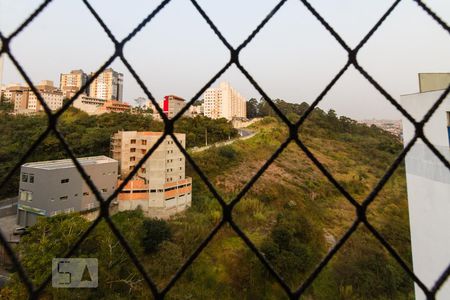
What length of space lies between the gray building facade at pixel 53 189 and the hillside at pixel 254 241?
1193mm

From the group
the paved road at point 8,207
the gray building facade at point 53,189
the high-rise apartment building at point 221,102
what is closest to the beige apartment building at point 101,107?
the high-rise apartment building at point 221,102

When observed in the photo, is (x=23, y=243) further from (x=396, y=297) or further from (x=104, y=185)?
(x=396, y=297)

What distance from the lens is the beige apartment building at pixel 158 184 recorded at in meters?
7.22

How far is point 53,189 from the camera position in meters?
6.28

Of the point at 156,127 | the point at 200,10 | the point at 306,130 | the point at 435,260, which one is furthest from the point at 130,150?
the point at 306,130

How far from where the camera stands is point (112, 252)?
505 cm

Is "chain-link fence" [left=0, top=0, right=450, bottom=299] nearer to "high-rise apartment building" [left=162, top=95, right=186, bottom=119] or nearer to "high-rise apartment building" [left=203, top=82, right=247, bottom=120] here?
"high-rise apartment building" [left=162, top=95, right=186, bottom=119]

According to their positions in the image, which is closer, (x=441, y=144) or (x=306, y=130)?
(x=441, y=144)

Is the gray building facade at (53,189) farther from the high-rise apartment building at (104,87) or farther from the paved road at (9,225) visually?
the high-rise apartment building at (104,87)

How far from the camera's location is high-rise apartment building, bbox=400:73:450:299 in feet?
6.05

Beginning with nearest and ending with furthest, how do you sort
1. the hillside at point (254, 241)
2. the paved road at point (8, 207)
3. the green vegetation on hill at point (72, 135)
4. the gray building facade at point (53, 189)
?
the hillside at point (254, 241) → the gray building facade at point (53, 189) → the paved road at point (8, 207) → the green vegetation on hill at point (72, 135)

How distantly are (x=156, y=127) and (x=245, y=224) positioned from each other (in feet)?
18.4

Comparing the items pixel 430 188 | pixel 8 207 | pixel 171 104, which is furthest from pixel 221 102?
pixel 430 188

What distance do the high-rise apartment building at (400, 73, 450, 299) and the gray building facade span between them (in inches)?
227
